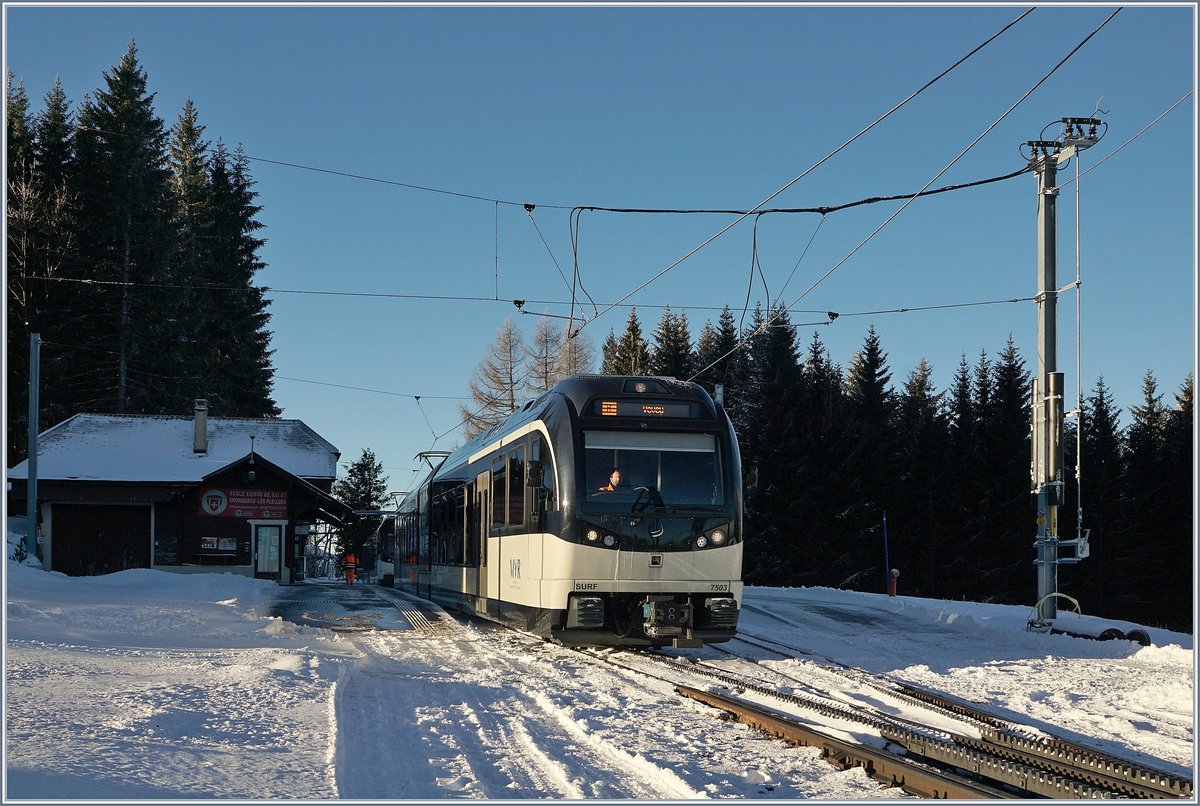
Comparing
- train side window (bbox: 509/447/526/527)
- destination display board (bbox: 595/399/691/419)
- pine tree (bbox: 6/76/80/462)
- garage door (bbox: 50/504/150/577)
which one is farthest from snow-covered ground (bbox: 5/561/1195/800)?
pine tree (bbox: 6/76/80/462)

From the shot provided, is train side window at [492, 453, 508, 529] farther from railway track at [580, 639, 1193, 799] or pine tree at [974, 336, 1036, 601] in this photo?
pine tree at [974, 336, 1036, 601]

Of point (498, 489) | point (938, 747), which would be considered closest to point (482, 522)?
point (498, 489)

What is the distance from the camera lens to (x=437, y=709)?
30.9 ft

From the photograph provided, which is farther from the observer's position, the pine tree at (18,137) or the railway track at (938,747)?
the pine tree at (18,137)

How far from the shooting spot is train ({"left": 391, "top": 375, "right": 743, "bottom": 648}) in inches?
513

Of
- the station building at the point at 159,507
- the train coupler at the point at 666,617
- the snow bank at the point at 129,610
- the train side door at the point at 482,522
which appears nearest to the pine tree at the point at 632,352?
the station building at the point at 159,507

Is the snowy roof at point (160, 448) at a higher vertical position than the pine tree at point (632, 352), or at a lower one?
lower

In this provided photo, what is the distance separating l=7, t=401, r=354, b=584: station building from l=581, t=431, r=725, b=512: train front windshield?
28.0 metres

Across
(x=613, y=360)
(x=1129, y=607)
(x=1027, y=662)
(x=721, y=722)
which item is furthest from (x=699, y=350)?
(x=721, y=722)

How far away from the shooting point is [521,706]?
965cm

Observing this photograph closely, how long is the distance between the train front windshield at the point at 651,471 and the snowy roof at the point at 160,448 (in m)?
29.0

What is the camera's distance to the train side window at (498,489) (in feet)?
53.1

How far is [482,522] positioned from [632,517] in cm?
539

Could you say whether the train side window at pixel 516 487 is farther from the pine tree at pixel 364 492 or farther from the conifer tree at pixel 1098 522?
the pine tree at pixel 364 492
